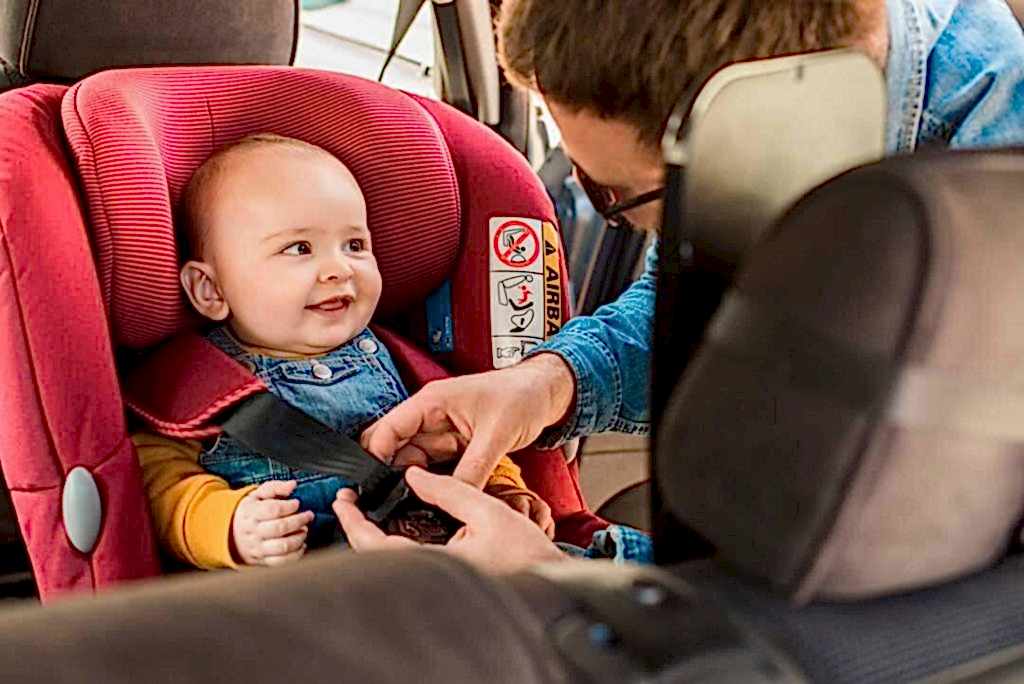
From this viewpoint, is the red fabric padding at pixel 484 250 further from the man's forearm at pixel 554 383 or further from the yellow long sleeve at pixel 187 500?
the yellow long sleeve at pixel 187 500

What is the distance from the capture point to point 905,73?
98 cm

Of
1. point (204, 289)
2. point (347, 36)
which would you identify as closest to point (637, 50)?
point (204, 289)

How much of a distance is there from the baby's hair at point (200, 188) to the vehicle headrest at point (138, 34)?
0.27 m

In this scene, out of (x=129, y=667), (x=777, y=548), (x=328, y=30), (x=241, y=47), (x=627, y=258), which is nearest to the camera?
(x=129, y=667)

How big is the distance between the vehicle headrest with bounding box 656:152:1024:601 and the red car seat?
872mm

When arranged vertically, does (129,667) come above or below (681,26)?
below

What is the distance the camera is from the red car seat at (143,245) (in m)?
1.31

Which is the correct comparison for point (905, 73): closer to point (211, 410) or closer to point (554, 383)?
point (554, 383)

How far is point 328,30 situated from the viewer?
301 centimetres

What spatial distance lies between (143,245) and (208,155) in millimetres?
183

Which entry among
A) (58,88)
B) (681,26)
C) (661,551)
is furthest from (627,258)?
(661,551)

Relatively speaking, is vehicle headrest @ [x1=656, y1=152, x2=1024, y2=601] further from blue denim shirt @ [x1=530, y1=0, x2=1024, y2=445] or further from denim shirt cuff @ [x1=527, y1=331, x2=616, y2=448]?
denim shirt cuff @ [x1=527, y1=331, x2=616, y2=448]

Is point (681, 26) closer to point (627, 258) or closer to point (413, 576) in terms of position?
point (413, 576)

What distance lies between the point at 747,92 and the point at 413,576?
1.12ft
